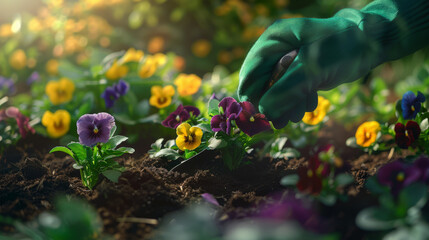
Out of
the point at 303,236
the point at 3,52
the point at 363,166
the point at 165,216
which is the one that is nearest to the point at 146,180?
the point at 165,216

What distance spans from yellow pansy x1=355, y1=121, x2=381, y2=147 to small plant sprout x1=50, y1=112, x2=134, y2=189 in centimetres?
83

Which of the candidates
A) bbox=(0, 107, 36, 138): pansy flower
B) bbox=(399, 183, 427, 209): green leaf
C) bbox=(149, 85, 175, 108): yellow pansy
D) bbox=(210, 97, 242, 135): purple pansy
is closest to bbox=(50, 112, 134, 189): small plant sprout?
bbox=(210, 97, 242, 135): purple pansy

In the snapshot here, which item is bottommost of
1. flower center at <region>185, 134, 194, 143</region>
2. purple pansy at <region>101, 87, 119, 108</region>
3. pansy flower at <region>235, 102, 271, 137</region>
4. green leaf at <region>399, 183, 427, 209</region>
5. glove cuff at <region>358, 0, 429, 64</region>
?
green leaf at <region>399, 183, 427, 209</region>

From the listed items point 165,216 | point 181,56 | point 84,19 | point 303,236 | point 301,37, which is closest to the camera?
point 303,236

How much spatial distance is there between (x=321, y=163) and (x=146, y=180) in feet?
1.77

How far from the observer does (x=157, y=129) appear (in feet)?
5.79

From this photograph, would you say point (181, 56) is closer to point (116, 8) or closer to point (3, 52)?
point (116, 8)

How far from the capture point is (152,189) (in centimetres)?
119

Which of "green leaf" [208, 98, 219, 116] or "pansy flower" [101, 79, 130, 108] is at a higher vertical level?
"pansy flower" [101, 79, 130, 108]

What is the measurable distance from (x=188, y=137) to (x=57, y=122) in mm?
→ 653

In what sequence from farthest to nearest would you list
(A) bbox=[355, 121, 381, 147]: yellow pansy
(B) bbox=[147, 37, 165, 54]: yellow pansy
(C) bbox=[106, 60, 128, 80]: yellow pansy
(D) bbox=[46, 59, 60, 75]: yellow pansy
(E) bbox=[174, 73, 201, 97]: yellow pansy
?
(B) bbox=[147, 37, 165, 54]: yellow pansy < (D) bbox=[46, 59, 60, 75]: yellow pansy < (C) bbox=[106, 60, 128, 80]: yellow pansy < (E) bbox=[174, 73, 201, 97]: yellow pansy < (A) bbox=[355, 121, 381, 147]: yellow pansy

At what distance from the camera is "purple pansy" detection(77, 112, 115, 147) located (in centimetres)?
122

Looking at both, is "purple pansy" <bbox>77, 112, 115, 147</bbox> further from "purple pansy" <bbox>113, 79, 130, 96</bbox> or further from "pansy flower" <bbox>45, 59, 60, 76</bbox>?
"pansy flower" <bbox>45, 59, 60, 76</bbox>

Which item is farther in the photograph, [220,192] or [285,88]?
[220,192]
